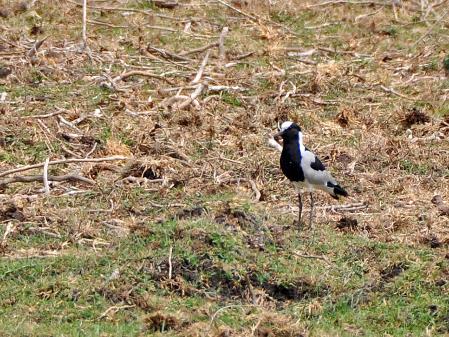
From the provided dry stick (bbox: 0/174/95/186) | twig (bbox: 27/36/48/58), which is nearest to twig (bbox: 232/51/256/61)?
twig (bbox: 27/36/48/58)

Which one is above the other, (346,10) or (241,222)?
(346,10)

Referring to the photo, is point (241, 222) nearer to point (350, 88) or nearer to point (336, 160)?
point (336, 160)

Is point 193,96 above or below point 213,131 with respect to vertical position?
above

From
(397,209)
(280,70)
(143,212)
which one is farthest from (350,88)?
(143,212)

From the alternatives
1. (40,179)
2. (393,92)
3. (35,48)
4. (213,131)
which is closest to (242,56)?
(393,92)

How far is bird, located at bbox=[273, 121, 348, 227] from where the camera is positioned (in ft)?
26.7

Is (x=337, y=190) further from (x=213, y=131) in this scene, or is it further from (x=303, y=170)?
(x=213, y=131)

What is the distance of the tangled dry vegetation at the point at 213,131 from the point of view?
711 cm

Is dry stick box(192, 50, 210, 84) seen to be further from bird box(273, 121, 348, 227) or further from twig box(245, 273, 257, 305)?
twig box(245, 273, 257, 305)

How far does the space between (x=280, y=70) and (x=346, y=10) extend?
3.16m

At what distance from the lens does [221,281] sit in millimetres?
6789

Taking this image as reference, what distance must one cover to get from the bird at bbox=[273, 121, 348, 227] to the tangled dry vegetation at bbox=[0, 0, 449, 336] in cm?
20

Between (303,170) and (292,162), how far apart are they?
11 centimetres

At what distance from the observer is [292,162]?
26.8 ft
